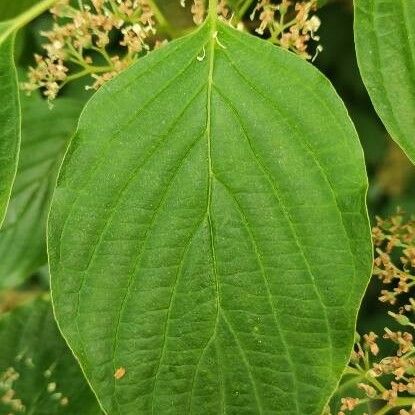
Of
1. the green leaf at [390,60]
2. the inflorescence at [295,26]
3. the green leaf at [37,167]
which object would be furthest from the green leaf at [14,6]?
the green leaf at [390,60]

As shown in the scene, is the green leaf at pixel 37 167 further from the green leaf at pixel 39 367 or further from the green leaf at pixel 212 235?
the green leaf at pixel 212 235

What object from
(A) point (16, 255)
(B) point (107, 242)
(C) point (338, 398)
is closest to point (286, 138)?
(B) point (107, 242)

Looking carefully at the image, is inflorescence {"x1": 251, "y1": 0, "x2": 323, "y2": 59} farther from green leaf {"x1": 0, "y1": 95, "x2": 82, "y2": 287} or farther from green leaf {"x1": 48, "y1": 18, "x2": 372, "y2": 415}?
green leaf {"x1": 0, "y1": 95, "x2": 82, "y2": 287}

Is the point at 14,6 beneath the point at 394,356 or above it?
above

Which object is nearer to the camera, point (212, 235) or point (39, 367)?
point (212, 235)

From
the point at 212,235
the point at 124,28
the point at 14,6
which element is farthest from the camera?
the point at 14,6

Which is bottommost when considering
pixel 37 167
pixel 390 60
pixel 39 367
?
pixel 39 367

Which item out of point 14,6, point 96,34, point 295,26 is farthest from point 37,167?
point 295,26

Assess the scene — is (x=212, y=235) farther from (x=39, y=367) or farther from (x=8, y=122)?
(x=39, y=367)

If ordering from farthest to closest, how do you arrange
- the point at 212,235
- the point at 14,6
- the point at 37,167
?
the point at 37,167, the point at 14,6, the point at 212,235
